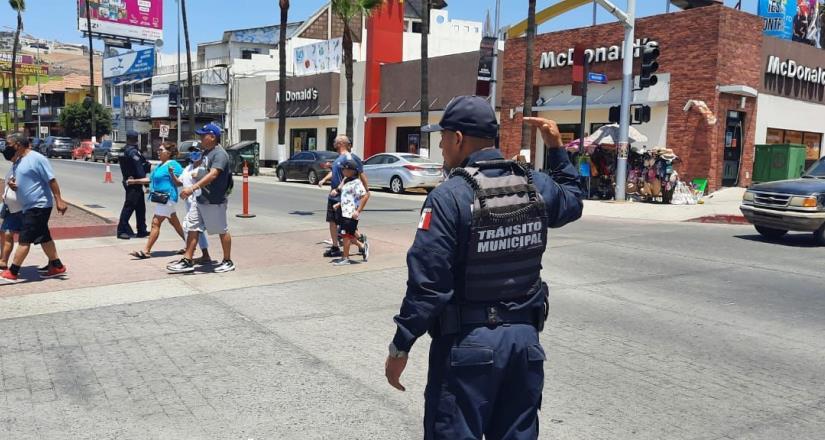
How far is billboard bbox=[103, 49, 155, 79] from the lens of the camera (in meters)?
63.5

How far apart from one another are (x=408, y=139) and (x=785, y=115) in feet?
52.9

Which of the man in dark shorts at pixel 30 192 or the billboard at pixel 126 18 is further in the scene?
the billboard at pixel 126 18

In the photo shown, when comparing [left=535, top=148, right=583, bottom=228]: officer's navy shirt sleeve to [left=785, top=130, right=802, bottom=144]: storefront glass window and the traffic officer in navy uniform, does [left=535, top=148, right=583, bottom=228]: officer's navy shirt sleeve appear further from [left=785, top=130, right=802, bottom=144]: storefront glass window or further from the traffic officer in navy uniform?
[left=785, top=130, right=802, bottom=144]: storefront glass window

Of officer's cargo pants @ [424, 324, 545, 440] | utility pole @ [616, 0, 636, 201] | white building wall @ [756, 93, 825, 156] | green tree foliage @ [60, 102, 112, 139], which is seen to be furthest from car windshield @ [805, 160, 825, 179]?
green tree foliage @ [60, 102, 112, 139]

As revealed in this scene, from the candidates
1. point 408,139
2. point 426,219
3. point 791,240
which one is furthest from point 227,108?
point 426,219

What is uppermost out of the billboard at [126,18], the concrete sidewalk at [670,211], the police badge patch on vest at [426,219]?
the billboard at [126,18]

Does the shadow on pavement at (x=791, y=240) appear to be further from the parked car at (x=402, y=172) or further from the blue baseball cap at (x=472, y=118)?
the blue baseball cap at (x=472, y=118)

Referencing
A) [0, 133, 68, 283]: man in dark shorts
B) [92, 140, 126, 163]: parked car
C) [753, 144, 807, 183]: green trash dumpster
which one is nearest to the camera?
[0, 133, 68, 283]: man in dark shorts

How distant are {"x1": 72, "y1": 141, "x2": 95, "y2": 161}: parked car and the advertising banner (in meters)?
15.6

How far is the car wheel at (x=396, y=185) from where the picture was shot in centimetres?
2382

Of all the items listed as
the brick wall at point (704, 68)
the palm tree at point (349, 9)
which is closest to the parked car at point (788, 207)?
the brick wall at point (704, 68)

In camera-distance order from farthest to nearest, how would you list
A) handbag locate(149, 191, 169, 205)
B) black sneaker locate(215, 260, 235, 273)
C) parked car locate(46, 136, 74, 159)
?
parked car locate(46, 136, 74, 159) < handbag locate(149, 191, 169, 205) < black sneaker locate(215, 260, 235, 273)

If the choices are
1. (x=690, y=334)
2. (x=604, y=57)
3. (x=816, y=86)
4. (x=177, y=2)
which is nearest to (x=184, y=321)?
(x=690, y=334)

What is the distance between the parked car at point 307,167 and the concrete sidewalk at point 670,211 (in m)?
11.2
